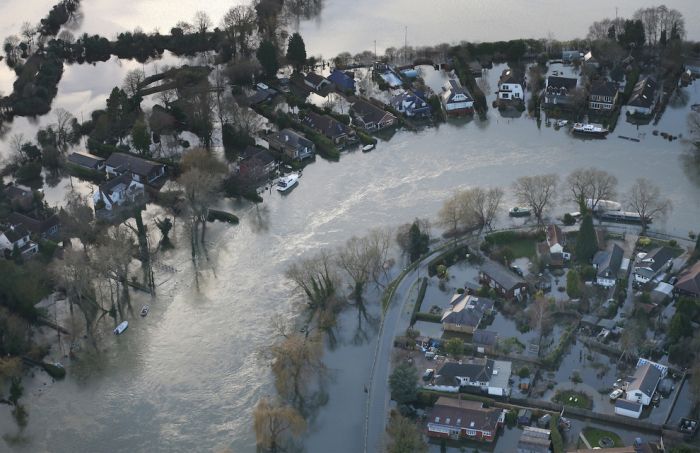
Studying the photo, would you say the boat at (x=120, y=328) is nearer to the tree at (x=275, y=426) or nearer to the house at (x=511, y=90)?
the tree at (x=275, y=426)

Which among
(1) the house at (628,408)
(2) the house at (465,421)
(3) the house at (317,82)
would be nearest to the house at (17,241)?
(2) the house at (465,421)

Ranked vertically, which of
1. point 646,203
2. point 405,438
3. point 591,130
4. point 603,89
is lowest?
point 405,438

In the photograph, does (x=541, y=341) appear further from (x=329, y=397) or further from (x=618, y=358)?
(x=329, y=397)

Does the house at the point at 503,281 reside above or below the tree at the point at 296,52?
below

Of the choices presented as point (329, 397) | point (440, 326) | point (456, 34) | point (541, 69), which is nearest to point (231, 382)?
point (329, 397)

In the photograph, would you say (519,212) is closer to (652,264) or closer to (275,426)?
(652,264)

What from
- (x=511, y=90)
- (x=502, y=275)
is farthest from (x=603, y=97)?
(x=502, y=275)
